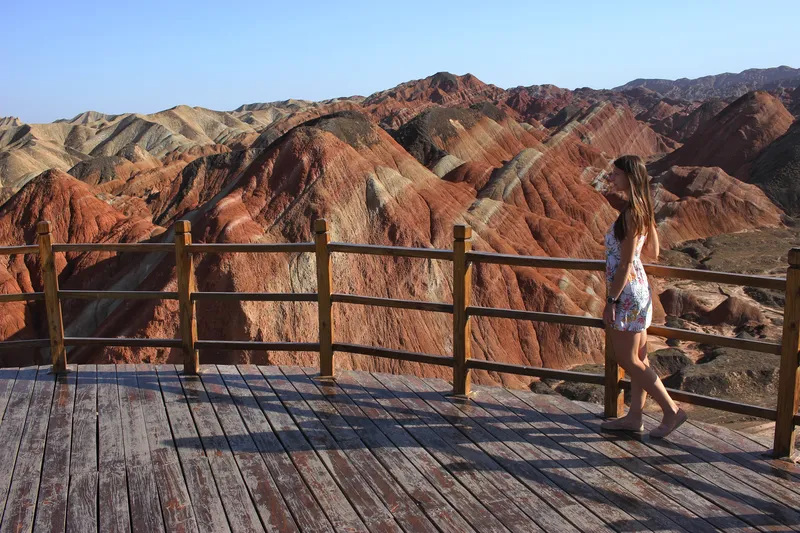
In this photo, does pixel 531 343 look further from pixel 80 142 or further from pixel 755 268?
pixel 80 142

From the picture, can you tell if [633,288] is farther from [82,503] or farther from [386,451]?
[82,503]

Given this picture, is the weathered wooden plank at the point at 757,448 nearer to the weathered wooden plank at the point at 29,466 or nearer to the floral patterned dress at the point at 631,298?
the floral patterned dress at the point at 631,298

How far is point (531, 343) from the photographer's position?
2073cm

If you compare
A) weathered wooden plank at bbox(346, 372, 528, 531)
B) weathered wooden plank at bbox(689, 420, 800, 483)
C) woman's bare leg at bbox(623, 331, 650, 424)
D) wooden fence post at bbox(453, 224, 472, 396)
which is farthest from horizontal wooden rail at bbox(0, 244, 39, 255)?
weathered wooden plank at bbox(689, 420, 800, 483)

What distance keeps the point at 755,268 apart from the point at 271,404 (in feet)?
118

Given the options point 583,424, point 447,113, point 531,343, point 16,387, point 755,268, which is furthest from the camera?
point 447,113

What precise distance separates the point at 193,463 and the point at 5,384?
9.11 feet

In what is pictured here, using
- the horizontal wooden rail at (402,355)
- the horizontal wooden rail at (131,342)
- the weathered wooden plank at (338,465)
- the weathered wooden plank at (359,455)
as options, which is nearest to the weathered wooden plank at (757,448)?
the horizontal wooden rail at (402,355)

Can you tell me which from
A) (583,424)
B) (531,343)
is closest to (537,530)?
(583,424)

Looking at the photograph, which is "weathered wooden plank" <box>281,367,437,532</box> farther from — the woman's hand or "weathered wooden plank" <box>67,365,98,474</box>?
the woman's hand

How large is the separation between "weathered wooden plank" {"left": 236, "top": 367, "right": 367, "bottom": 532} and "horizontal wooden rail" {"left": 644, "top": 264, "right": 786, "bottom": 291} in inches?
105

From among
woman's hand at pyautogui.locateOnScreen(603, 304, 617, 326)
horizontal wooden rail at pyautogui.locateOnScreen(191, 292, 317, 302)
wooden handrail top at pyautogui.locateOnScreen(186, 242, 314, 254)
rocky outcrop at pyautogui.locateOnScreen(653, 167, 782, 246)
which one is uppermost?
wooden handrail top at pyautogui.locateOnScreen(186, 242, 314, 254)

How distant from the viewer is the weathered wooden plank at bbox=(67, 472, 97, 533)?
4.20m

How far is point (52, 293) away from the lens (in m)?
6.91
